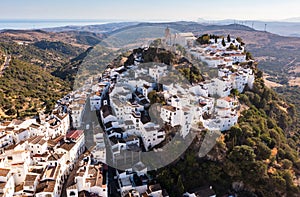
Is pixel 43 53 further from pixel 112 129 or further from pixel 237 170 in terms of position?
pixel 237 170

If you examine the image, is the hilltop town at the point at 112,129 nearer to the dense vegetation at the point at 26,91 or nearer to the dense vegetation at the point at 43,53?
the dense vegetation at the point at 26,91

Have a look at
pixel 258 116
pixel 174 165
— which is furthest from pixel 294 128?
pixel 174 165

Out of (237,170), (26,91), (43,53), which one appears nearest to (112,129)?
(237,170)

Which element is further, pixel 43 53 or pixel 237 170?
pixel 43 53

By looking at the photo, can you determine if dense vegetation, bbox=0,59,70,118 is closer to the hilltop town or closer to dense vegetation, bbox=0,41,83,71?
the hilltop town

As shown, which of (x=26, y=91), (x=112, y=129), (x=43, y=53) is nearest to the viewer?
(x=112, y=129)

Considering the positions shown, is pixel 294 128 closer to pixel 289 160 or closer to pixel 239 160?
pixel 289 160

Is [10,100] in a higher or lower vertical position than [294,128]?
higher
